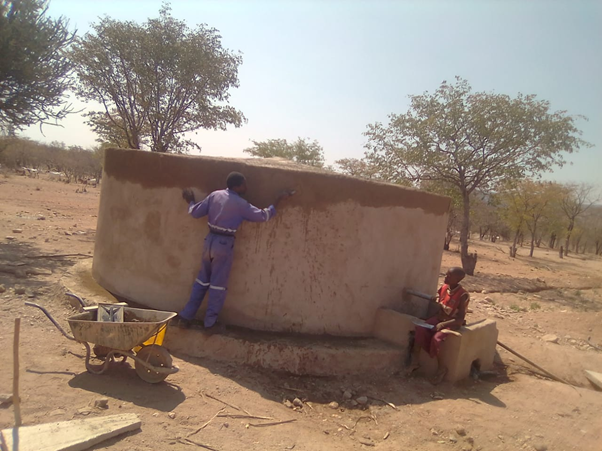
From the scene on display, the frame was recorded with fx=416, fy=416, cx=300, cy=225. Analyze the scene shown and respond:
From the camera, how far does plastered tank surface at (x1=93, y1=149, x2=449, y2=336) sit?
413 cm

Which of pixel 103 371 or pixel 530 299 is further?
pixel 530 299

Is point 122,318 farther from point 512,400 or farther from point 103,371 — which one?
point 512,400

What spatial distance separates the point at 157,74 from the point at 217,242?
958 cm

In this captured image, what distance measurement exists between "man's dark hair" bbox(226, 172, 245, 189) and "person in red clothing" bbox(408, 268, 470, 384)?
230 centimetres

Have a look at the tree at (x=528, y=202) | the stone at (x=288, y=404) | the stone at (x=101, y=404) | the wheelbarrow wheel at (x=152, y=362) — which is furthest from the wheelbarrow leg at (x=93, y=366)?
the tree at (x=528, y=202)

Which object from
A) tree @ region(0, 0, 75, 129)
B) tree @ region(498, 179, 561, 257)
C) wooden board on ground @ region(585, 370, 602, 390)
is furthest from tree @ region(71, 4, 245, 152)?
tree @ region(498, 179, 561, 257)

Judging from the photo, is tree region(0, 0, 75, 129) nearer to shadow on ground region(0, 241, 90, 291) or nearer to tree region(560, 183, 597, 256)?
shadow on ground region(0, 241, 90, 291)

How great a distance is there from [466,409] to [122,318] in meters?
3.09

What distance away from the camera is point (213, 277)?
3.88 meters

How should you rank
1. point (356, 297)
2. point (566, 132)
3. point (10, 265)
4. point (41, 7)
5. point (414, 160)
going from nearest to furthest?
point (356, 297) < point (10, 265) < point (41, 7) < point (566, 132) < point (414, 160)

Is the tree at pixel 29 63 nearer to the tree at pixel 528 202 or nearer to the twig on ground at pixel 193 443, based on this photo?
the twig on ground at pixel 193 443

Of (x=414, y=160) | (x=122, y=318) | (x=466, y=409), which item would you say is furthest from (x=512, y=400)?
(x=414, y=160)

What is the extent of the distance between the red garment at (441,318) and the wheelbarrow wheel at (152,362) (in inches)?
95.9

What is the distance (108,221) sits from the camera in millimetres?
4750
